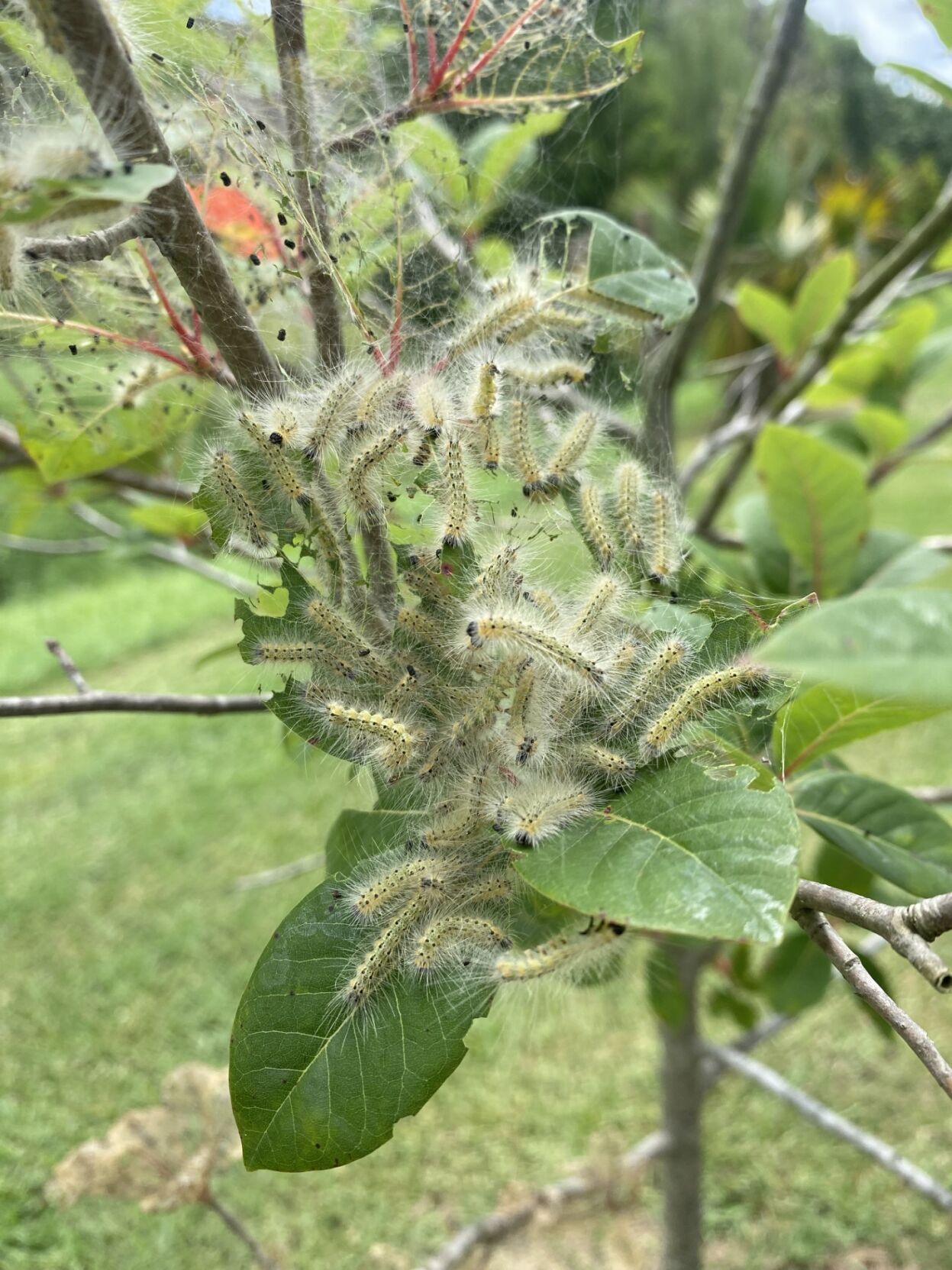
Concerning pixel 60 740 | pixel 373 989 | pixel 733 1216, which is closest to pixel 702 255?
pixel 373 989

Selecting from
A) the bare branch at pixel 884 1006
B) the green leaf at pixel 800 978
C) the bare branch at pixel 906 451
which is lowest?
the green leaf at pixel 800 978

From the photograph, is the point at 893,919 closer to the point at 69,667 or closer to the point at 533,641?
the point at 533,641

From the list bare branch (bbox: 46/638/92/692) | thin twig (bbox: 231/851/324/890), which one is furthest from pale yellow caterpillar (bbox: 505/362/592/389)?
thin twig (bbox: 231/851/324/890)

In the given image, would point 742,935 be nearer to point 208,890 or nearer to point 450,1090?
point 450,1090

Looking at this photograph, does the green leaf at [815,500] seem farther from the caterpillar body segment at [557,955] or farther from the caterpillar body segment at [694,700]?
the caterpillar body segment at [557,955]

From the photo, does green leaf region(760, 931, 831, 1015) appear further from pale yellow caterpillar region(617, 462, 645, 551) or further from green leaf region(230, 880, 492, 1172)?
green leaf region(230, 880, 492, 1172)

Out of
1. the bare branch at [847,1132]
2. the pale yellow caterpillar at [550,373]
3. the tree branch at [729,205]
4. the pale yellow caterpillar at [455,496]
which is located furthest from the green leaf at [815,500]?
the bare branch at [847,1132]
